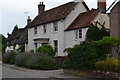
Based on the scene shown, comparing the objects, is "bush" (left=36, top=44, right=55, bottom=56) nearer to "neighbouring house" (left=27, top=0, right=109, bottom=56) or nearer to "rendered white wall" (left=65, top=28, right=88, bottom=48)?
"neighbouring house" (left=27, top=0, right=109, bottom=56)

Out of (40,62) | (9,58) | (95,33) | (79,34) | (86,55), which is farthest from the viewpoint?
(9,58)

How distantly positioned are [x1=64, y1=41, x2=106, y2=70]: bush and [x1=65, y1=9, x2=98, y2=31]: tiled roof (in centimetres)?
1114

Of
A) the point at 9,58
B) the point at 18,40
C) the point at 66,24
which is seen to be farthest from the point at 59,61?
the point at 18,40

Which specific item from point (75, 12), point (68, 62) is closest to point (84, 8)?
point (75, 12)

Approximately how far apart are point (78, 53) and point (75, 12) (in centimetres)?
1687

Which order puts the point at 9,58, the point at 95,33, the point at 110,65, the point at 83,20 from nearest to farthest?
the point at 110,65, the point at 95,33, the point at 83,20, the point at 9,58

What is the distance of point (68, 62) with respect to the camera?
19.4m

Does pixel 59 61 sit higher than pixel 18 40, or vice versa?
pixel 18 40

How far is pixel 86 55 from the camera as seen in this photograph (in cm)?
1703

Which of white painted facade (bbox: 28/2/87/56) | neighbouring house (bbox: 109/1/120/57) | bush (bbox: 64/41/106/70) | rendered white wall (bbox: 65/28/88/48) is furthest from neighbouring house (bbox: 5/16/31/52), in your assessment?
bush (bbox: 64/41/106/70)

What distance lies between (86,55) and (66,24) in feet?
53.5

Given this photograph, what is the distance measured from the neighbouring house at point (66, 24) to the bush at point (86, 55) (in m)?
11.2

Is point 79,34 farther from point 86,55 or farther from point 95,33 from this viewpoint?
point 86,55

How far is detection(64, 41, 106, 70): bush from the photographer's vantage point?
16.8 metres
